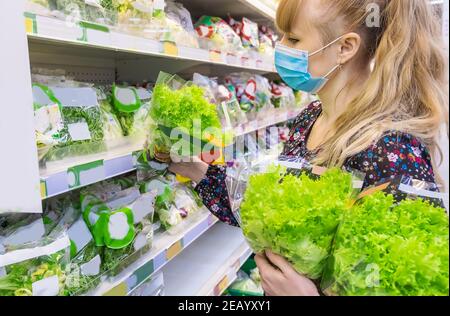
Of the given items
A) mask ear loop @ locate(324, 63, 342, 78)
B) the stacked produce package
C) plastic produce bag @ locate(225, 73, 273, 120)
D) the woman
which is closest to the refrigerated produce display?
the stacked produce package

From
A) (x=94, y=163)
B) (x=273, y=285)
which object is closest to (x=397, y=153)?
(x=273, y=285)

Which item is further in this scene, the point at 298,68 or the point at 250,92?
the point at 250,92

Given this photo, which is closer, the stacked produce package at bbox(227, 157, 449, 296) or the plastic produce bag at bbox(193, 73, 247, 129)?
the stacked produce package at bbox(227, 157, 449, 296)

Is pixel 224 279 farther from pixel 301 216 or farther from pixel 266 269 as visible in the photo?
pixel 301 216

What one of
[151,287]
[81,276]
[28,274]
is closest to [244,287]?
[151,287]

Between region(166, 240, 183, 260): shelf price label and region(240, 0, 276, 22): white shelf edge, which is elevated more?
region(240, 0, 276, 22): white shelf edge

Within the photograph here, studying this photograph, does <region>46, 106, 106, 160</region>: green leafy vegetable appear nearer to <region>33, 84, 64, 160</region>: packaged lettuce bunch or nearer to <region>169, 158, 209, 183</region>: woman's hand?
<region>33, 84, 64, 160</region>: packaged lettuce bunch

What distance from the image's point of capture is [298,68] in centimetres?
129

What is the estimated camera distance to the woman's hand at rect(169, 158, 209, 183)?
1396 mm

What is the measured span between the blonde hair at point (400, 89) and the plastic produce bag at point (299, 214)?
296 millimetres

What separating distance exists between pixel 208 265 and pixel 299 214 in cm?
172

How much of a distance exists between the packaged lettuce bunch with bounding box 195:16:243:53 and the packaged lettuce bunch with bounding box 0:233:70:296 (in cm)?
130

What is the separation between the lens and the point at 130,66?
6.80 feet

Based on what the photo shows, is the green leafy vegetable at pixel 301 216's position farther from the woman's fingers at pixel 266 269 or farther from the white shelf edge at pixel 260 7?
the white shelf edge at pixel 260 7
